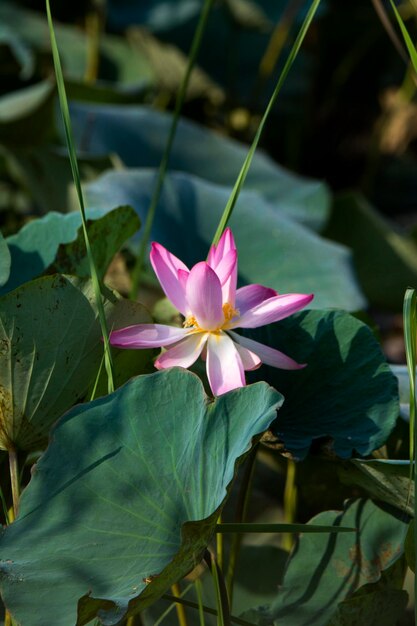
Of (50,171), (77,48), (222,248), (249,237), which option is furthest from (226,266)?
(77,48)

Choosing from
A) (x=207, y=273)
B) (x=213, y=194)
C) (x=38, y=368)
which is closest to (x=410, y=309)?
(x=207, y=273)

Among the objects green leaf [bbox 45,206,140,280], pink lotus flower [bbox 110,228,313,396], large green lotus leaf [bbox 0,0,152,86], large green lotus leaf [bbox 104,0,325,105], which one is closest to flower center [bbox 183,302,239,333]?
pink lotus flower [bbox 110,228,313,396]

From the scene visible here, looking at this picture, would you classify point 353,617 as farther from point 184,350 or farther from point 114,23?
point 114,23

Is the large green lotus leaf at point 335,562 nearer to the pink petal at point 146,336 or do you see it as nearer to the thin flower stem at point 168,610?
the thin flower stem at point 168,610

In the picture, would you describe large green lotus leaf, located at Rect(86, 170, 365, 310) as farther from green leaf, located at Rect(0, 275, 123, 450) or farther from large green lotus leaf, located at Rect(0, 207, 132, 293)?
green leaf, located at Rect(0, 275, 123, 450)

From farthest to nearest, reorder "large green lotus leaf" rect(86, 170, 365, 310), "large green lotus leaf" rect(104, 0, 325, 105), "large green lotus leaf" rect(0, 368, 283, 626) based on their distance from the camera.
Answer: "large green lotus leaf" rect(104, 0, 325, 105), "large green lotus leaf" rect(86, 170, 365, 310), "large green lotus leaf" rect(0, 368, 283, 626)
